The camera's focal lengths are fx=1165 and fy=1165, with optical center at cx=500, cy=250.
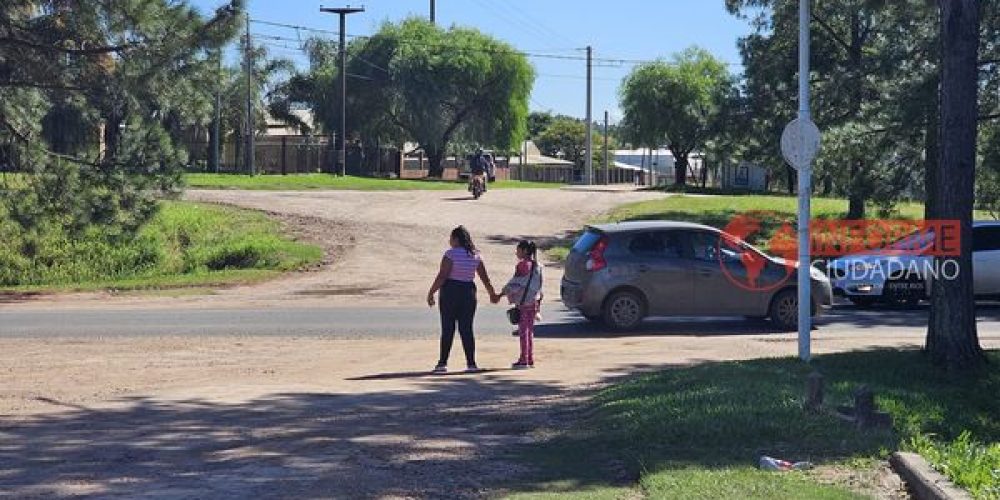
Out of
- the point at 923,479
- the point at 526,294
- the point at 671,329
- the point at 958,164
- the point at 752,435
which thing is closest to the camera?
the point at 923,479

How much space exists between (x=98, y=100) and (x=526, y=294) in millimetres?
10383

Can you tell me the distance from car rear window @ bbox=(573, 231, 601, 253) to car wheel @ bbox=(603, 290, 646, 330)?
82cm

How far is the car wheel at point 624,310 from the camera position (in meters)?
17.3

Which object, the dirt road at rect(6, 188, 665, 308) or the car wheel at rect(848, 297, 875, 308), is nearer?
the car wheel at rect(848, 297, 875, 308)

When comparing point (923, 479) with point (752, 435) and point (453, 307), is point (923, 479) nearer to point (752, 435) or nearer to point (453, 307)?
point (752, 435)

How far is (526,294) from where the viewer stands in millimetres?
13688

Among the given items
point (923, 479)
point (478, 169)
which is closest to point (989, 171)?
point (923, 479)

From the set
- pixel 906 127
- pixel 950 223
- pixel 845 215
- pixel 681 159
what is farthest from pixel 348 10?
pixel 950 223

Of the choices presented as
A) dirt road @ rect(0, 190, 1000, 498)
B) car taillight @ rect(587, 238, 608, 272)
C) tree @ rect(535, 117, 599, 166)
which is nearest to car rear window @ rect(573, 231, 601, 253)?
car taillight @ rect(587, 238, 608, 272)

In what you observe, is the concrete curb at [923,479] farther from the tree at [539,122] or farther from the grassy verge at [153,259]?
the tree at [539,122]

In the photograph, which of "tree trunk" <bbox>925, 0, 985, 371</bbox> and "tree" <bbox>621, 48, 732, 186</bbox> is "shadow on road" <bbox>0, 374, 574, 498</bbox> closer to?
"tree trunk" <bbox>925, 0, 985, 371</bbox>

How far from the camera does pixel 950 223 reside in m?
11.9

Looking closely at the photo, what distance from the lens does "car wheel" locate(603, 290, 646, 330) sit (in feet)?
56.9

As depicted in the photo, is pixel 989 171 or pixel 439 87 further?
pixel 439 87
